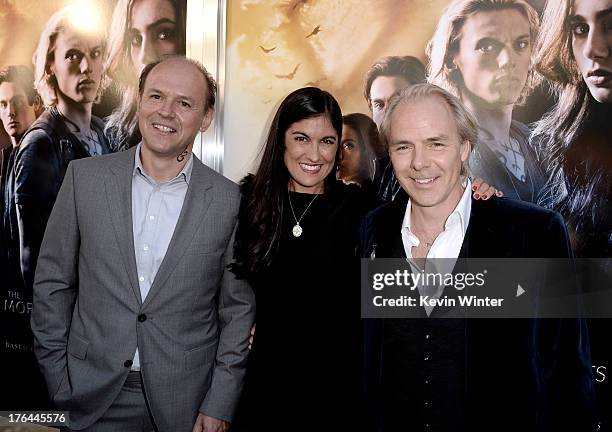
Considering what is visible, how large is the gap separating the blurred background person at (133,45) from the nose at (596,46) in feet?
6.67

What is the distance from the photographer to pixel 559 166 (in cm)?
257

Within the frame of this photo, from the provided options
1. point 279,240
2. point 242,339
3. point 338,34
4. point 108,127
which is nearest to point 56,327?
Answer: point 242,339

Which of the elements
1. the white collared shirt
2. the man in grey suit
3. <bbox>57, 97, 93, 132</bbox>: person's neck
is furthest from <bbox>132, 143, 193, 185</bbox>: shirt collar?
<bbox>57, 97, 93, 132</bbox>: person's neck

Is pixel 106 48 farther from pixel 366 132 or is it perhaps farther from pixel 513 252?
pixel 513 252

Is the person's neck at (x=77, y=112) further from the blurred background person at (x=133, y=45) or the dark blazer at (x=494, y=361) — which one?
the dark blazer at (x=494, y=361)

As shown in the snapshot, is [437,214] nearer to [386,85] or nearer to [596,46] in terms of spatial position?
[386,85]

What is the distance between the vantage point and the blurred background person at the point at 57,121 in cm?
314

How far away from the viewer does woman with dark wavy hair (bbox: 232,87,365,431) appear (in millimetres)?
1995

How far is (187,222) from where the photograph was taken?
1.96m

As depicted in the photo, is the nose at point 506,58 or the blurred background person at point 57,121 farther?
the blurred background person at point 57,121

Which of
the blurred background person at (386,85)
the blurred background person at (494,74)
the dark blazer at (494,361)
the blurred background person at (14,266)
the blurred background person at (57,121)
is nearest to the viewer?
the dark blazer at (494,361)

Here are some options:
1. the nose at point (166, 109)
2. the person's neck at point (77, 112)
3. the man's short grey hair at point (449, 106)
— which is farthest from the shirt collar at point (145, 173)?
the person's neck at point (77, 112)

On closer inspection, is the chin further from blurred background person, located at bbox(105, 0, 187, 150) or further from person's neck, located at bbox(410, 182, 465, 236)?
blurred background person, located at bbox(105, 0, 187, 150)

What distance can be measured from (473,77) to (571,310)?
1.30 metres
